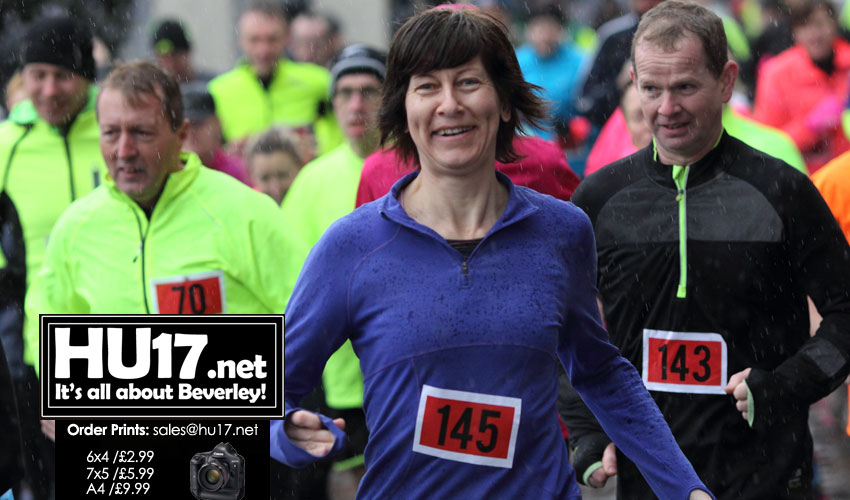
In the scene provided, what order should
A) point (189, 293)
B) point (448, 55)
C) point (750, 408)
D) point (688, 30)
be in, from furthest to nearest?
point (189, 293), point (688, 30), point (750, 408), point (448, 55)

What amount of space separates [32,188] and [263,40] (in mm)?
3724

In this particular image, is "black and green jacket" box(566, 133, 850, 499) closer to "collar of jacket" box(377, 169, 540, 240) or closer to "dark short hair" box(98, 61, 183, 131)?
"collar of jacket" box(377, 169, 540, 240)

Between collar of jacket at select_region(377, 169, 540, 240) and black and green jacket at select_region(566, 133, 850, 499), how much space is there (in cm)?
99

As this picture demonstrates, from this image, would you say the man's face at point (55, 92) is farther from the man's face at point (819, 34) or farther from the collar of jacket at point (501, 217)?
the man's face at point (819, 34)

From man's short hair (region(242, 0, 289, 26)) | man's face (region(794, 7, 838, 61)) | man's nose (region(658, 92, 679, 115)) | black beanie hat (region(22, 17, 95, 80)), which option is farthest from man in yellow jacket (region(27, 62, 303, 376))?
man's face (region(794, 7, 838, 61))

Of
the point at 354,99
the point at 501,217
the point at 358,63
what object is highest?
the point at 358,63

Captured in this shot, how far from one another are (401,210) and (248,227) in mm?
2128

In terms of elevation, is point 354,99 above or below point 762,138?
above

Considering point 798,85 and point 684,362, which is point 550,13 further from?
point 684,362

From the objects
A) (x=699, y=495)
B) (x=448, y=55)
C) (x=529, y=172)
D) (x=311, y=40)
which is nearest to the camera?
(x=448, y=55)

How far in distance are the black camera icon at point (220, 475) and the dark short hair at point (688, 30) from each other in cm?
180

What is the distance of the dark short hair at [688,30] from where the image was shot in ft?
15.0

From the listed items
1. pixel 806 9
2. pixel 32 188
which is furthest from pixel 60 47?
pixel 806 9

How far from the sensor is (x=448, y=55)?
3592mm
